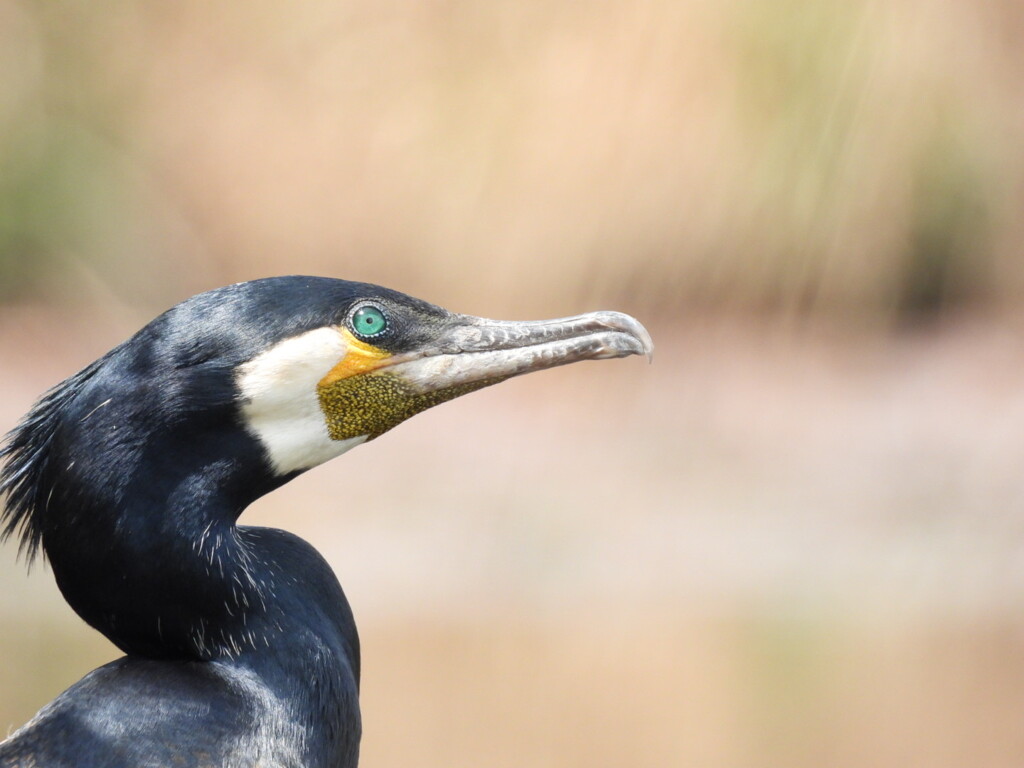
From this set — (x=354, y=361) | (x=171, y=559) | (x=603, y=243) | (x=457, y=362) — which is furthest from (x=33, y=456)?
(x=603, y=243)

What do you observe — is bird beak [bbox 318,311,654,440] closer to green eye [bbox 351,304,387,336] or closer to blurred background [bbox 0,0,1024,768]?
green eye [bbox 351,304,387,336]

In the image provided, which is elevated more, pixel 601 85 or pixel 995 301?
pixel 601 85

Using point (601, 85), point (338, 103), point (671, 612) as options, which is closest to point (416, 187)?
point (338, 103)

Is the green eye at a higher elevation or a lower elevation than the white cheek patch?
higher

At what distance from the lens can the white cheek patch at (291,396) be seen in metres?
1.52

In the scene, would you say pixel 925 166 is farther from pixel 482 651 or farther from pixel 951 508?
pixel 482 651

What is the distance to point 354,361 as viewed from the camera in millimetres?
1604

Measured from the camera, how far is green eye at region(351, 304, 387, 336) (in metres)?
1.60

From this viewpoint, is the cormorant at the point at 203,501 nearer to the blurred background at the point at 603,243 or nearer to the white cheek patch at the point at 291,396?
the white cheek patch at the point at 291,396

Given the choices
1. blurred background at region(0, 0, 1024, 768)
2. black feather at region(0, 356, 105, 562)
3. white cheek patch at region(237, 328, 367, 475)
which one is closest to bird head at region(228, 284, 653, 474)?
white cheek patch at region(237, 328, 367, 475)

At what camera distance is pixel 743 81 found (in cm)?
583

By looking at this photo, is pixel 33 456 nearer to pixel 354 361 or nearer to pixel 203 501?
pixel 203 501

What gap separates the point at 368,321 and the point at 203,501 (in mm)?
275

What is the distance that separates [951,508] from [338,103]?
3.07 metres
